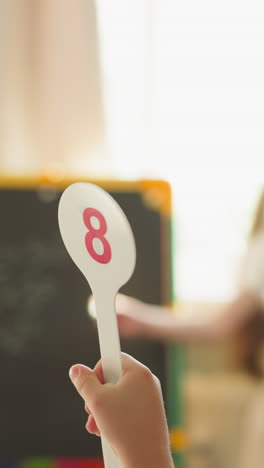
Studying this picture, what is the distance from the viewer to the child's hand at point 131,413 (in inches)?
7.4

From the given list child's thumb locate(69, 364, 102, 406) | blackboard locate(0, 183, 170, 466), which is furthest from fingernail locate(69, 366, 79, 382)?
blackboard locate(0, 183, 170, 466)

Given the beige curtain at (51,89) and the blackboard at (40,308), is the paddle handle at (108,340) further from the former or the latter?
the beige curtain at (51,89)

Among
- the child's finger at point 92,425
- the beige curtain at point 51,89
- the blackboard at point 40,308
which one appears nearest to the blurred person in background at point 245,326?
the blackboard at point 40,308

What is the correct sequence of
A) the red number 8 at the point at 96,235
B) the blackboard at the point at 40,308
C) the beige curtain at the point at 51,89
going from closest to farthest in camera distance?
the red number 8 at the point at 96,235
the blackboard at the point at 40,308
the beige curtain at the point at 51,89

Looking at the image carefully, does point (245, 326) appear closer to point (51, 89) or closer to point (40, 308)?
point (40, 308)

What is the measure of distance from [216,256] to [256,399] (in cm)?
30

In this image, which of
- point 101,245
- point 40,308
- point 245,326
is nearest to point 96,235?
point 101,245

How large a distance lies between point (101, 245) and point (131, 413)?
0.16 ft

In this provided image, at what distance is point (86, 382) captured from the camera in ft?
0.63

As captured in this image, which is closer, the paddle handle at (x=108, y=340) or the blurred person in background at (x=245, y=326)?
the paddle handle at (x=108, y=340)

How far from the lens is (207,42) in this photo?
127cm

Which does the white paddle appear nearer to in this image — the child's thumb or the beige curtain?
the child's thumb

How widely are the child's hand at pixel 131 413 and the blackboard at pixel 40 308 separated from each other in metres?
0.91

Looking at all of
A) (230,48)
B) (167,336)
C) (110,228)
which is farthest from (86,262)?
(230,48)
